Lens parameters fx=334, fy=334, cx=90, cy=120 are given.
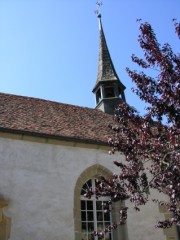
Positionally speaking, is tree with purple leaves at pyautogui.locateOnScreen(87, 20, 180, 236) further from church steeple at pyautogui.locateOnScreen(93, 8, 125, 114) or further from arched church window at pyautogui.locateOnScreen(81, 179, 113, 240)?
church steeple at pyautogui.locateOnScreen(93, 8, 125, 114)

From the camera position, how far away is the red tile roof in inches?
384

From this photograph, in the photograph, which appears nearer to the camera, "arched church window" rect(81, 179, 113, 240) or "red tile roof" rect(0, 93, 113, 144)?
"arched church window" rect(81, 179, 113, 240)

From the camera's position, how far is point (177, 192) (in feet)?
15.4

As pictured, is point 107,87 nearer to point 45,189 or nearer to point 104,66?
point 104,66

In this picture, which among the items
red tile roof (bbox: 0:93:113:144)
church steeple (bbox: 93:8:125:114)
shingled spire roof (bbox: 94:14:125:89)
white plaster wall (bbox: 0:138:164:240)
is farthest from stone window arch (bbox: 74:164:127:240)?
shingled spire roof (bbox: 94:14:125:89)

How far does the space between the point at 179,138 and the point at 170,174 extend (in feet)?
2.06

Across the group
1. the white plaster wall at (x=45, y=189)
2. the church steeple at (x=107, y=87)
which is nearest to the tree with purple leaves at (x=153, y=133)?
the white plaster wall at (x=45, y=189)

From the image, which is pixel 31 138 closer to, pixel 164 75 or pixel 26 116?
pixel 26 116

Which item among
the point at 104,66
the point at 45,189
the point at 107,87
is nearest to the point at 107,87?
the point at 107,87

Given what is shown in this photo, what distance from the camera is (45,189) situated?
8805mm

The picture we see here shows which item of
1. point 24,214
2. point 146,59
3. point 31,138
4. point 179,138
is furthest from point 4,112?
point 179,138

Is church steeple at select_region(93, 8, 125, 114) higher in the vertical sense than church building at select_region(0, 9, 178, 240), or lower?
higher

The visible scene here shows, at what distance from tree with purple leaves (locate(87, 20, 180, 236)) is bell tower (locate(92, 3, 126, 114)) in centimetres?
833

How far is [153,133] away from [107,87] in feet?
31.8
